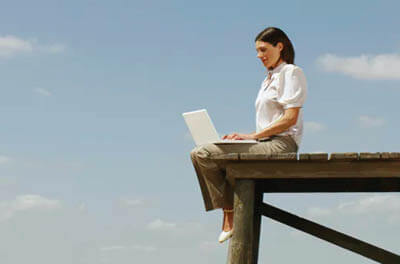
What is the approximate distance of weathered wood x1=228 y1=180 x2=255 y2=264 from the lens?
687 centimetres

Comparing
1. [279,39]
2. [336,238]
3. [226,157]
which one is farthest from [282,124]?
[336,238]

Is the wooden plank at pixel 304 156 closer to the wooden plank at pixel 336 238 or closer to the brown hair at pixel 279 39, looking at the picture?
the brown hair at pixel 279 39

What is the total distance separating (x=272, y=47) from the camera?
720cm

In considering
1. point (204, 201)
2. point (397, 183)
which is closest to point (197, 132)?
point (204, 201)

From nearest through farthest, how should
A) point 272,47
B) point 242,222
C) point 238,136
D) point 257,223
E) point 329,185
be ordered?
point 242,222, point 238,136, point 272,47, point 329,185, point 257,223

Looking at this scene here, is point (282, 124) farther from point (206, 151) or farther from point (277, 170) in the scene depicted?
point (206, 151)

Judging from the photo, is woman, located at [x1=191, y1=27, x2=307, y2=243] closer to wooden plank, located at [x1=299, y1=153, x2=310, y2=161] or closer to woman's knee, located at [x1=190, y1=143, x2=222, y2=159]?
woman's knee, located at [x1=190, y1=143, x2=222, y2=159]

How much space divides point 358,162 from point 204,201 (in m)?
1.53

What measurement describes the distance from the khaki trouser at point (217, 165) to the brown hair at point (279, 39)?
2.76ft

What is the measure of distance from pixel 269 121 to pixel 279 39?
0.83 meters

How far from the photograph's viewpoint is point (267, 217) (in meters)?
8.05

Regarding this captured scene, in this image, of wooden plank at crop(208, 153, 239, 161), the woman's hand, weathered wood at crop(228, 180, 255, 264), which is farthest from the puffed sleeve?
weathered wood at crop(228, 180, 255, 264)

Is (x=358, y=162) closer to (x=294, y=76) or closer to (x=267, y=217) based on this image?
(x=294, y=76)

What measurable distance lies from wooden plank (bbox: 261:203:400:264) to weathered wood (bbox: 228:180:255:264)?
3.32ft
